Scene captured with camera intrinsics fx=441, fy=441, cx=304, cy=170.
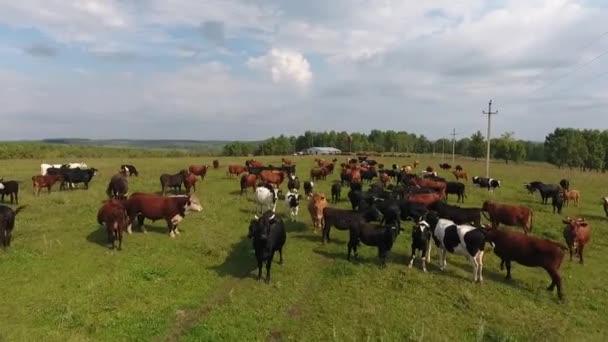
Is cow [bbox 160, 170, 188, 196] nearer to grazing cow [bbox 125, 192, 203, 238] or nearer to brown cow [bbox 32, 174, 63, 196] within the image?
brown cow [bbox 32, 174, 63, 196]

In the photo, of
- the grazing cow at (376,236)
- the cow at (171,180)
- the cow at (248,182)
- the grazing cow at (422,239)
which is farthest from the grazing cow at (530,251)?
the cow at (171,180)

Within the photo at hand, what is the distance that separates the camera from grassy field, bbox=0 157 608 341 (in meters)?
10.0

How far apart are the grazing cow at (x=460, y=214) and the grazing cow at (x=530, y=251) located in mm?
4005

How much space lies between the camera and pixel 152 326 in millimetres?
9961

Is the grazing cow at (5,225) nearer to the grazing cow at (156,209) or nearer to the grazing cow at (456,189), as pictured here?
the grazing cow at (156,209)

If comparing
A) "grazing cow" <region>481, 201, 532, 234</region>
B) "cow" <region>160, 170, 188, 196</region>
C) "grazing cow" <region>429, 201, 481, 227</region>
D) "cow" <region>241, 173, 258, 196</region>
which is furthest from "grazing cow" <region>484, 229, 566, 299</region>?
"cow" <region>160, 170, 188, 196</region>

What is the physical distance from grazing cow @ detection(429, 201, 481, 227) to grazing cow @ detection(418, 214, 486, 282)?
3827 mm

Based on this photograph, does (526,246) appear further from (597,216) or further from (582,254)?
(597,216)

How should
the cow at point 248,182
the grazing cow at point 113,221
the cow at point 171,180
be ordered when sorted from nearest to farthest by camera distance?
the grazing cow at point 113,221
the cow at point 171,180
the cow at point 248,182

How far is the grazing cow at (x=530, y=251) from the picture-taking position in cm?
1291

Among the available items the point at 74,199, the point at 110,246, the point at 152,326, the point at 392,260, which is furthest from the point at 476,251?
the point at 74,199

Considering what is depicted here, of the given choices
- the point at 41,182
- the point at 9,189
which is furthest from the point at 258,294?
the point at 41,182

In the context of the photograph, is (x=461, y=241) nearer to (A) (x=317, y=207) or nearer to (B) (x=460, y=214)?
(B) (x=460, y=214)

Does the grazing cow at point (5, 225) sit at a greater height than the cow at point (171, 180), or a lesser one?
lesser
